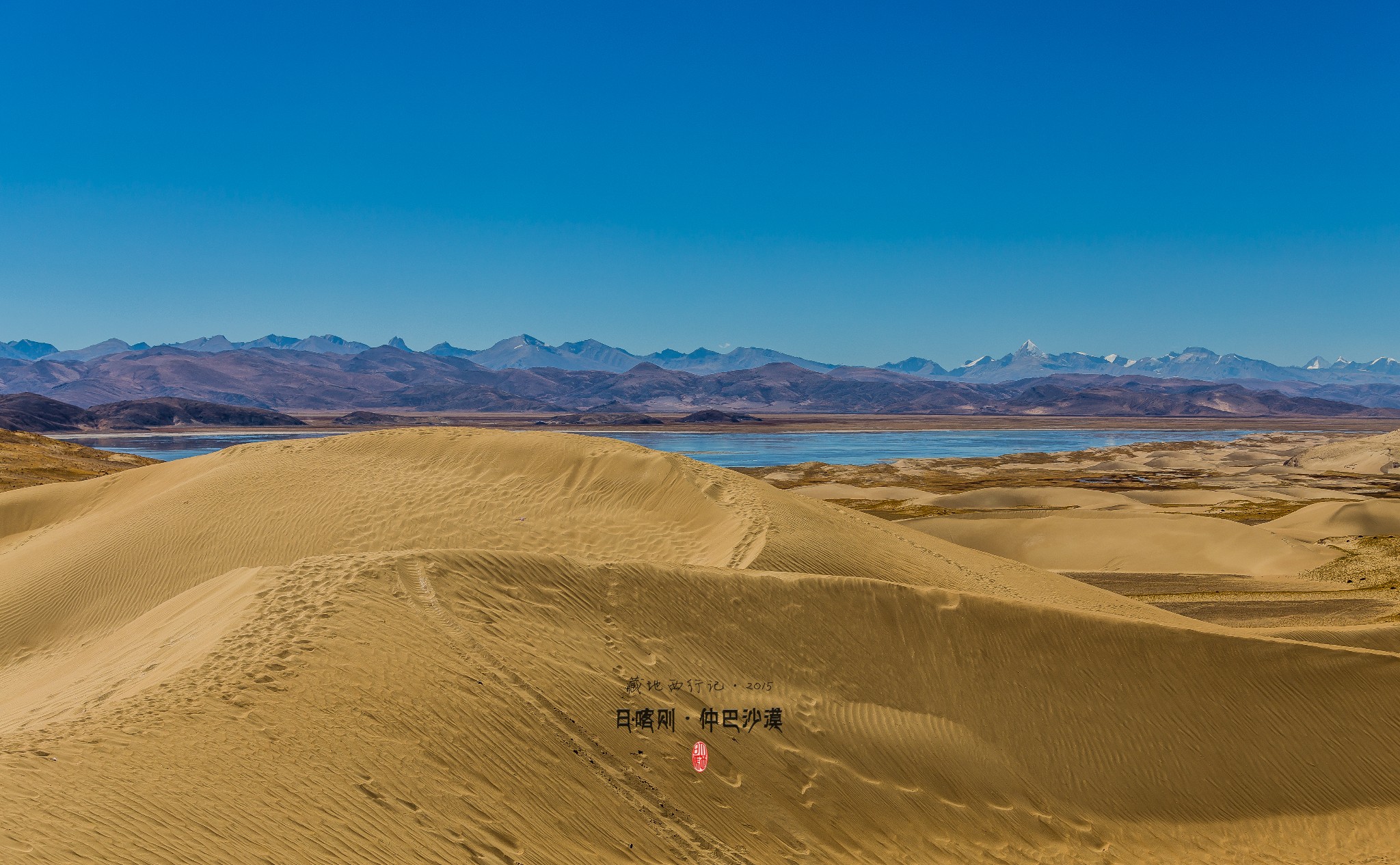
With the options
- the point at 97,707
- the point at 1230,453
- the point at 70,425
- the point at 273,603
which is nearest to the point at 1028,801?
the point at 273,603

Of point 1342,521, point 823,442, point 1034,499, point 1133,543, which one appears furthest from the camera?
point 823,442

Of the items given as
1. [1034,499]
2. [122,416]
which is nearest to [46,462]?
[1034,499]

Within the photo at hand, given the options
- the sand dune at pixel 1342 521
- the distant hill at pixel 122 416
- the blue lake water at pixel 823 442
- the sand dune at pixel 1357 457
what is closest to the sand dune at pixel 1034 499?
the sand dune at pixel 1342 521

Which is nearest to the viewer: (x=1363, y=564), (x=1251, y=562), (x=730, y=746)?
(x=730, y=746)

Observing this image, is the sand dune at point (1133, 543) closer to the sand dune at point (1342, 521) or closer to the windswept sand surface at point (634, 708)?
the sand dune at point (1342, 521)

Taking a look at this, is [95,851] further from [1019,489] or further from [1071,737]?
[1019,489]

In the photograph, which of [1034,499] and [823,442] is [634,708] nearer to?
[1034,499]
